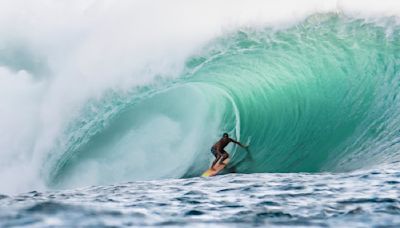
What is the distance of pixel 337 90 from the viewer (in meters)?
11.2

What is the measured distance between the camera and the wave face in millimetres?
10836

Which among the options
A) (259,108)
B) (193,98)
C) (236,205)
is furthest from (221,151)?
(236,205)

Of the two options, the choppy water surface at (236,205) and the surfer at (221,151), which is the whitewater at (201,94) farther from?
the choppy water surface at (236,205)

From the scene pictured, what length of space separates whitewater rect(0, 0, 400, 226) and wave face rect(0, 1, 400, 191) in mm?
26

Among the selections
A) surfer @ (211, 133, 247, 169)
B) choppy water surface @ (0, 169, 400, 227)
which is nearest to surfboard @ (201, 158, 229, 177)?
surfer @ (211, 133, 247, 169)

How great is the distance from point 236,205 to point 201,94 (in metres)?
7.88

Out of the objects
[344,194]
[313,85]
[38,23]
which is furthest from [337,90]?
[38,23]

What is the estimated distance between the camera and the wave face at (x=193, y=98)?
35.6 ft

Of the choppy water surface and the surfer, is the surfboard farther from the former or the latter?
the choppy water surface

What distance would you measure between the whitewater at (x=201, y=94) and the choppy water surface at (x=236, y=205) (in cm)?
256

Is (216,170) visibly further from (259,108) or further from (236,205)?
(236,205)

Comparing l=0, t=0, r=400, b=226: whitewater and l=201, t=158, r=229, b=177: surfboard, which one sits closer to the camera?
l=201, t=158, r=229, b=177: surfboard

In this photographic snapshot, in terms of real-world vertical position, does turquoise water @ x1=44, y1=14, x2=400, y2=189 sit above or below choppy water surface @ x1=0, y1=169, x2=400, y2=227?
above

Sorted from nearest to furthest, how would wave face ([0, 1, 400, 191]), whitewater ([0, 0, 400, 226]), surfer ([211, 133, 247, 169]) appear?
surfer ([211, 133, 247, 169]), whitewater ([0, 0, 400, 226]), wave face ([0, 1, 400, 191])
